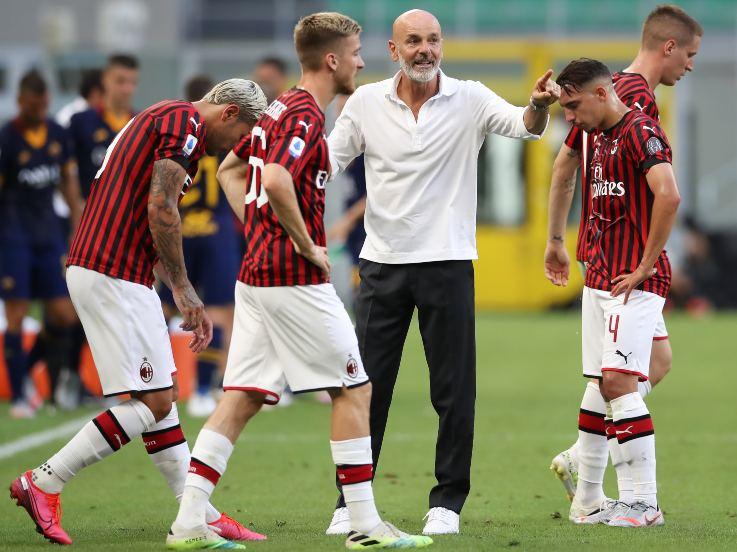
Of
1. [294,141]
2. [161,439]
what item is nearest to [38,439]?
[161,439]

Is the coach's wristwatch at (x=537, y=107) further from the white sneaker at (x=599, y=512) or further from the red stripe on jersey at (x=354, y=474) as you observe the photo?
the white sneaker at (x=599, y=512)

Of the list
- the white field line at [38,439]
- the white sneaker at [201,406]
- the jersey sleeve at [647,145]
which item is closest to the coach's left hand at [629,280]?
the jersey sleeve at [647,145]

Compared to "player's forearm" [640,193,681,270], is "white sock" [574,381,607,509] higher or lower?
lower

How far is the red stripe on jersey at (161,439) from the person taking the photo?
6660 millimetres

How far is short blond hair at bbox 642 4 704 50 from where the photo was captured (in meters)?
7.15

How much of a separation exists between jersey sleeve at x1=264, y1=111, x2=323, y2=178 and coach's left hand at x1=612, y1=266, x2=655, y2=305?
66.7 inches

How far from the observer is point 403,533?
618 cm

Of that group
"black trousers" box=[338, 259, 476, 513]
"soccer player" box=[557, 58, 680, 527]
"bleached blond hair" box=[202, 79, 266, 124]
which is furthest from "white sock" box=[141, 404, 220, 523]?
"soccer player" box=[557, 58, 680, 527]

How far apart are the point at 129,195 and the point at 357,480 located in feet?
5.31

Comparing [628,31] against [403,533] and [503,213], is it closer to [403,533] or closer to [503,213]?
[503,213]

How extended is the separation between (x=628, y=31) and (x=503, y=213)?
10.5 metres

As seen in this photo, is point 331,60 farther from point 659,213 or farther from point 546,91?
point 659,213

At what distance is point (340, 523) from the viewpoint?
6613 millimetres

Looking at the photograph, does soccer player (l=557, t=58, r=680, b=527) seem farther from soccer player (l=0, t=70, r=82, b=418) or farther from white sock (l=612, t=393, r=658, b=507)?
soccer player (l=0, t=70, r=82, b=418)
